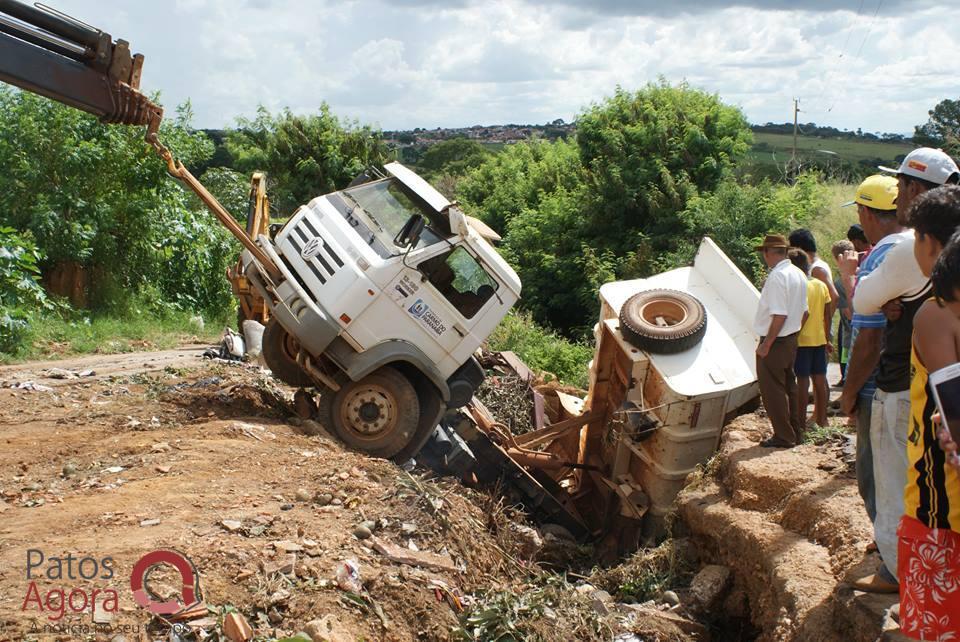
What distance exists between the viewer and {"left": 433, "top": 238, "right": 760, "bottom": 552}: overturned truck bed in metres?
8.38

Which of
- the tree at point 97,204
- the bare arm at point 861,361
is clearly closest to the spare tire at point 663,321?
the bare arm at point 861,361

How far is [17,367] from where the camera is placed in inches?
431

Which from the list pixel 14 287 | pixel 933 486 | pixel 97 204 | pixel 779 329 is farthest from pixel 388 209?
pixel 97 204

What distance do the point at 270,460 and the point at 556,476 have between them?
3630mm

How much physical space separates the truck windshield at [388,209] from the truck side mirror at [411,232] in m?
→ 0.08

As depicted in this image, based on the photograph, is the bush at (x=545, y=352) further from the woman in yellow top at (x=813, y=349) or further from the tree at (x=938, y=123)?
the tree at (x=938, y=123)

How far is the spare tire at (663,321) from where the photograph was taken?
8.48 metres

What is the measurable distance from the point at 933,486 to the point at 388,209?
231 inches

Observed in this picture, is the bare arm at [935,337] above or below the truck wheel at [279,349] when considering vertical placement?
above

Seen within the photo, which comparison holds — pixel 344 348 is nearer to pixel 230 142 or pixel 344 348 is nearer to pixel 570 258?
pixel 570 258

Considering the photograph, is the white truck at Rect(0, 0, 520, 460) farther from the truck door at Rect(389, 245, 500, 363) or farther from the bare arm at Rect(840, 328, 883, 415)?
the bare arm at Rect(840, 328, 883, 415)

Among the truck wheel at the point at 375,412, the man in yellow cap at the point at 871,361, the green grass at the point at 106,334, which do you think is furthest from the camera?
the green grass at the point at 106,334

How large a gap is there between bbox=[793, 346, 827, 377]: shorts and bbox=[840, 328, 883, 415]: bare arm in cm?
270

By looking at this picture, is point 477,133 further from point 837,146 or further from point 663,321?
point 663,321
